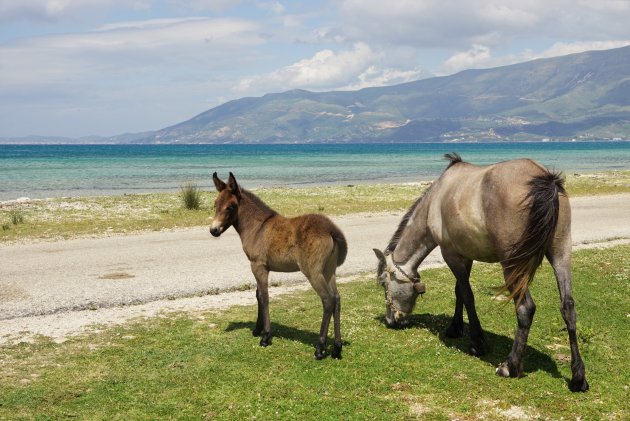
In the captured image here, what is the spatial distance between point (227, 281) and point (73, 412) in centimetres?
815

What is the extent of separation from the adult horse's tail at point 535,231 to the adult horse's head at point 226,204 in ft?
16.1

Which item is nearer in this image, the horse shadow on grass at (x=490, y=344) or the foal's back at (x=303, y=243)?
the horse shadow on grass at (x=490, y=344)

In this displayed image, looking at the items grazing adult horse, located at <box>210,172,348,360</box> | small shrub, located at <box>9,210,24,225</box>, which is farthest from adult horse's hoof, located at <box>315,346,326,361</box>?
small shrub, located at <box>9,210,24,225</box>

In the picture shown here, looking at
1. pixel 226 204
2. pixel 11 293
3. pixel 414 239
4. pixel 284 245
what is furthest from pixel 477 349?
pixel 11 293

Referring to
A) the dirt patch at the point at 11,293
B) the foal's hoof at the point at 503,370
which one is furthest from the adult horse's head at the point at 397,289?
the dirt patch at the point at 11,293

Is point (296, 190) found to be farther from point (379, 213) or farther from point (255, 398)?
point (255, 398)

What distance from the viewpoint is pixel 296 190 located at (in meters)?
43.3

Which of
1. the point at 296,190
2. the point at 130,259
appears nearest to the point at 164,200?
the point at 296,190

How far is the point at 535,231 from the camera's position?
26.5ft

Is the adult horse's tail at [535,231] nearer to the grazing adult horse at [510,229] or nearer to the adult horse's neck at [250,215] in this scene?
the grazing adult horse at [510,229]

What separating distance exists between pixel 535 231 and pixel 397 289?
3294 millimetres

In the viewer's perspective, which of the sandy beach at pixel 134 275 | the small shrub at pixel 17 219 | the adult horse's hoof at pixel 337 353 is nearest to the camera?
the adult horse's hoof at pixel 337 353

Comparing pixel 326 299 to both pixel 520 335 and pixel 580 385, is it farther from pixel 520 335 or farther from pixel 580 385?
pixel 580 385

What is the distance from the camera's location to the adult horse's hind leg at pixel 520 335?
845 centimetres
